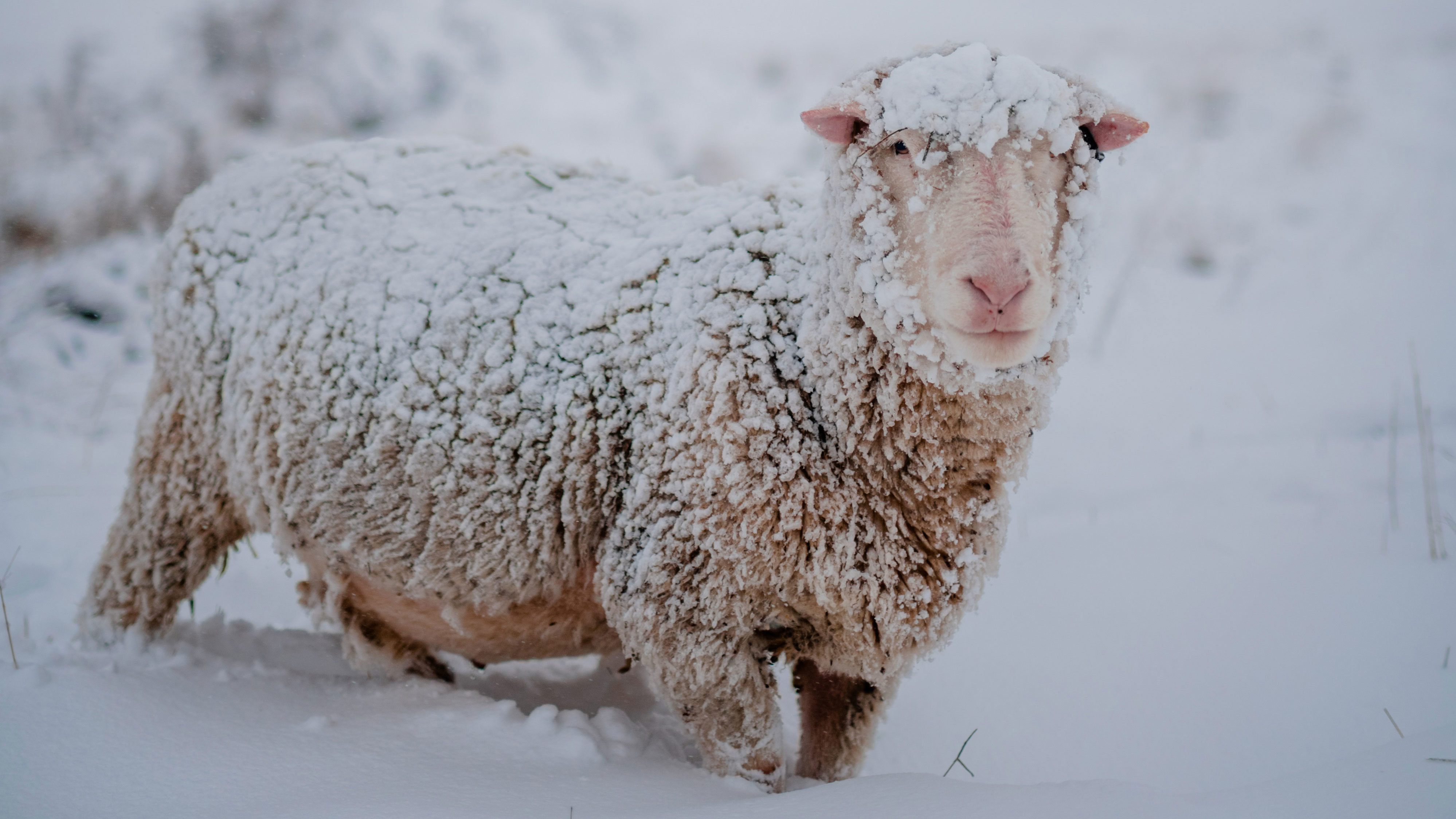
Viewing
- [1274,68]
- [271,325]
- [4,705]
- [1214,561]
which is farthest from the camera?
[1274,68]

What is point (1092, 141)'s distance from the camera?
1.51m

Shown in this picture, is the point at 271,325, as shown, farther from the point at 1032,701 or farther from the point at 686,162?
the point at 686,162

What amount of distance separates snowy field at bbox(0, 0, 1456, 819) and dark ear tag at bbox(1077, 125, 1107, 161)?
7.3 inches

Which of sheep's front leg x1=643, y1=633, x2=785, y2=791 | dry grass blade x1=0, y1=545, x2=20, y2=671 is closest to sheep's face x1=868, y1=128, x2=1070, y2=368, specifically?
sheep's front leg x1=643, y1=633, x2=785, y2=791

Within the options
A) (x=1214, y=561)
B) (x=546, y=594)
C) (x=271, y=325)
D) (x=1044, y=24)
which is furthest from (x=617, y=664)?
(x=1044, y=24)

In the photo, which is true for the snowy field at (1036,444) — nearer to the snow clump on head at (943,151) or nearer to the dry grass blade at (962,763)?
the dry grass blade at (962,763)

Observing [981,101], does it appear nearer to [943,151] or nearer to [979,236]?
[943,151]

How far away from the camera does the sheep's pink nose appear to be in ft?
4.04

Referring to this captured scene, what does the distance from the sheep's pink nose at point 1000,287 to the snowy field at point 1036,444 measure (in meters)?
0.32

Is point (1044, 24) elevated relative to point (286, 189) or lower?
elevated

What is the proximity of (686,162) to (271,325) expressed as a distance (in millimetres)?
6232

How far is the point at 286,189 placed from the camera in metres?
2.16

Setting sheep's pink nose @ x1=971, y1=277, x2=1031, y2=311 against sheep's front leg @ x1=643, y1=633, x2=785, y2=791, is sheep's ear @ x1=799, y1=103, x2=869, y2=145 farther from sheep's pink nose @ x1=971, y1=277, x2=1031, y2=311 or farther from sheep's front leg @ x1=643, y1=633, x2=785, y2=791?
sheep's front leg @ x1=643, y1=633, x2=785, y2=791

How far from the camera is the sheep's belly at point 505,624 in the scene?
6.28 ft
